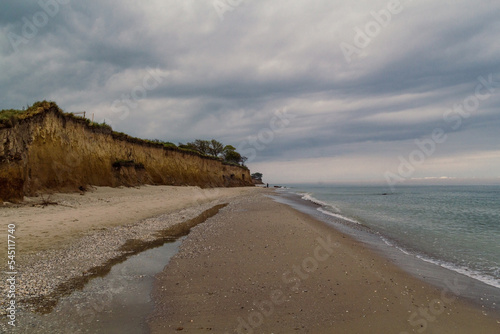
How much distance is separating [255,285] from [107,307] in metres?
2.76

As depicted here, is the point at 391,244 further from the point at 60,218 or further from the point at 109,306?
the point at 60,218

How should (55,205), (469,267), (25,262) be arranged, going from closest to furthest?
(25,262) → (469,267) → (55,205)

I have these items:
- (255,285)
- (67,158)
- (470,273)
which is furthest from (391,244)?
(67,158)

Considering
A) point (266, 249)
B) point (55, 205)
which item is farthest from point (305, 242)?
point (55, 205)

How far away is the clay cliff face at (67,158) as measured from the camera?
12.3 m

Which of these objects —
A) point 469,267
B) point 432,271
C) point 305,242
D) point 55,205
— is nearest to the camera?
point 432,271

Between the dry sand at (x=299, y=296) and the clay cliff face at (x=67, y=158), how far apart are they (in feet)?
36.9

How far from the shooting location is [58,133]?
1773cm

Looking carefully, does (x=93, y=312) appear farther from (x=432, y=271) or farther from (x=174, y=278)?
(x=432, y=271)

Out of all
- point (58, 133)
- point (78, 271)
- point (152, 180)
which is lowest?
point (78, 271)

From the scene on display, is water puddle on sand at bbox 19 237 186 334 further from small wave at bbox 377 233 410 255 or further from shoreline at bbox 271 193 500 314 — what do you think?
small wave at bbox 377 233 410 255

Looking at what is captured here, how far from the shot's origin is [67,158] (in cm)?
1803

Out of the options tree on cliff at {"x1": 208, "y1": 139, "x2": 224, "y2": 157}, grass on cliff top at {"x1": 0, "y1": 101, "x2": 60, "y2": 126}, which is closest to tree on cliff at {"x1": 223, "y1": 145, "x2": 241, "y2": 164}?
tree on cliff at {"x1": 208, "y1": 139, "x2": 224, "y2": 157}

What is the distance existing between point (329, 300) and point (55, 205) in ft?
45.5
